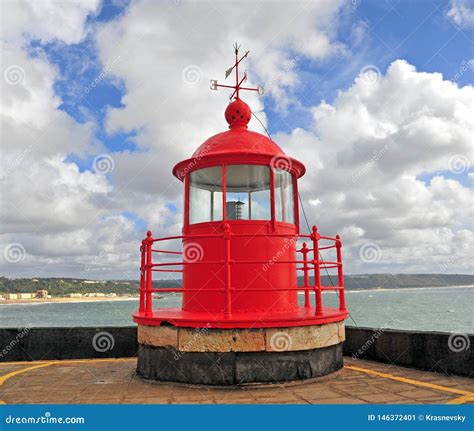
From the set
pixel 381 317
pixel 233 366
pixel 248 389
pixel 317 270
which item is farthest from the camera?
pixel 381 317

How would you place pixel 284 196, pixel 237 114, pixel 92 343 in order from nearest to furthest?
pixel 284 196 < pixel 237 114 < pixel 92 343

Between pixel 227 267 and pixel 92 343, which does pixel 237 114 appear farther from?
pixel 92 343

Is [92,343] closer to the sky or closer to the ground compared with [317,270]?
closer to the ground

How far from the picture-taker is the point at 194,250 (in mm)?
7254

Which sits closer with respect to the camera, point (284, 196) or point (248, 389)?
point (248, 389)

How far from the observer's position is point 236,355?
600 centimetres

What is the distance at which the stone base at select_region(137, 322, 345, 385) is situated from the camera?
599cm

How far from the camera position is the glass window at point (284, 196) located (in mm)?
7250

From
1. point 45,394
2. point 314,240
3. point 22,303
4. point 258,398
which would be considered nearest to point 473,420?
point 258,398

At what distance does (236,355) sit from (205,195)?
277 centimetres

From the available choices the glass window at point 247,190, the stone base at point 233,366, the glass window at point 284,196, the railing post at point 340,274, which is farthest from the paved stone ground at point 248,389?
the glass window at point 247,190

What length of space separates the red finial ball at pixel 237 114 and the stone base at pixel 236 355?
3.85m

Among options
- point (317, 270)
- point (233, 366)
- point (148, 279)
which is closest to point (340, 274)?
point (317, 270)

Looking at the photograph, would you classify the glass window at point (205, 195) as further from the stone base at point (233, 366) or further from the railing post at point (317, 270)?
the stone base at point (233, 366)
